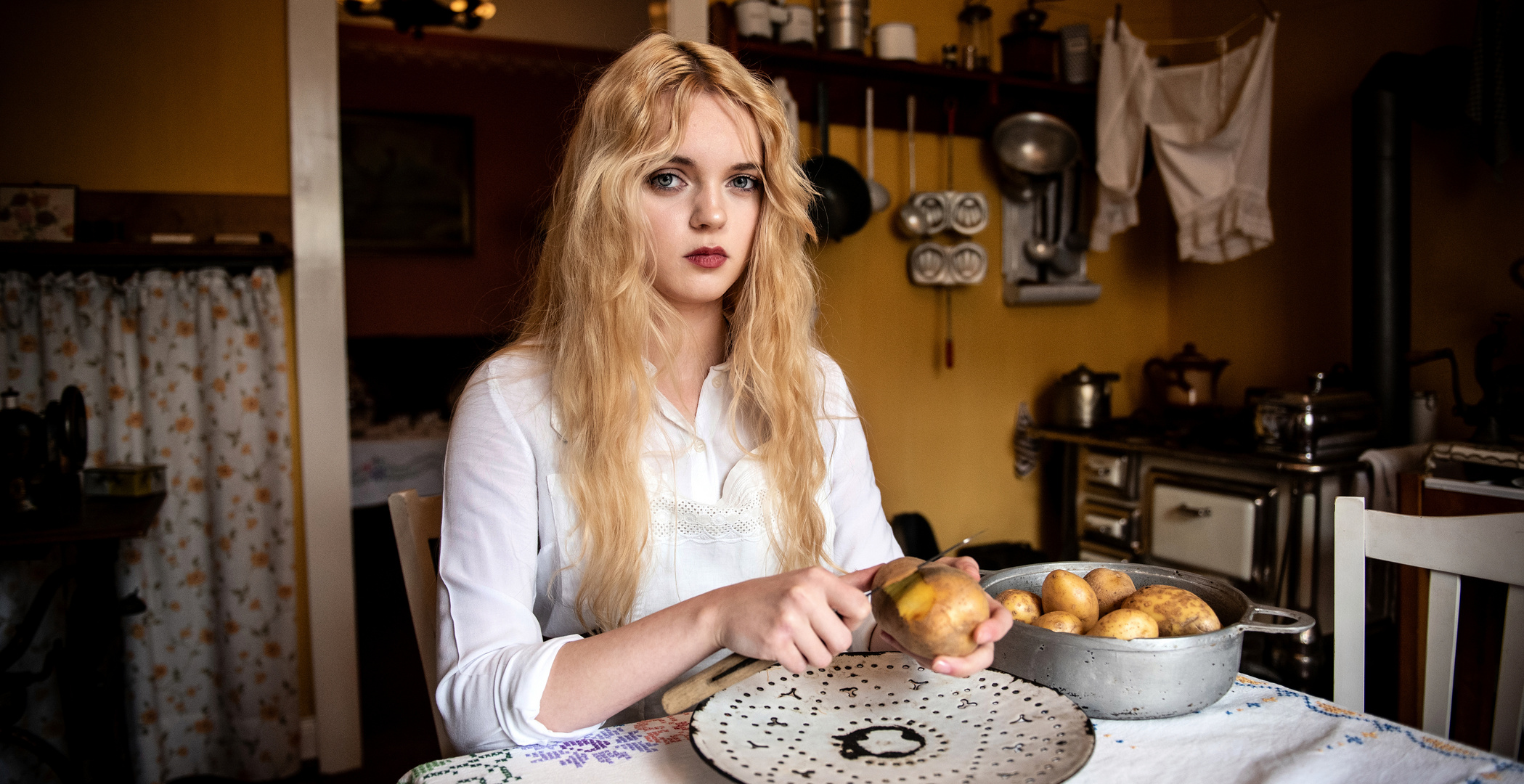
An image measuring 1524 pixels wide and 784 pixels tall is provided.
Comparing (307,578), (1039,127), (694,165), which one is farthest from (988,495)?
(694,165)

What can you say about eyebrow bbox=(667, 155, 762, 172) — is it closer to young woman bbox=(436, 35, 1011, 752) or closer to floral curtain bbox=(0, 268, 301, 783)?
young woman bbox=(436, 35, 1011, 752)

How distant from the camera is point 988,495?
339 cm

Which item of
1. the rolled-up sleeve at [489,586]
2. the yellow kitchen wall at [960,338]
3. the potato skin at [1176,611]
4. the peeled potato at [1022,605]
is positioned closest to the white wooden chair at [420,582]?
the rolled-up sleeve at [489,586]

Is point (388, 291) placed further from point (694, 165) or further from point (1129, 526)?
point (694, 165)

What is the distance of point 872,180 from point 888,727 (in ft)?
8.15

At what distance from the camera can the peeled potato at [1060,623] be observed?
887 millimetres

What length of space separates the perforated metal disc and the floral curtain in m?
2.22

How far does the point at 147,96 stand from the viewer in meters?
2.47

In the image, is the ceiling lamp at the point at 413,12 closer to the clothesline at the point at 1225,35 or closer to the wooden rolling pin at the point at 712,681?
the clothesline at the point at 1225,35

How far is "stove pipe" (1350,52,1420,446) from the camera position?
8.41ft

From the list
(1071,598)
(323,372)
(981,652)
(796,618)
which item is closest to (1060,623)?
(1071,598)

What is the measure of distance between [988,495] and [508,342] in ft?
8.02

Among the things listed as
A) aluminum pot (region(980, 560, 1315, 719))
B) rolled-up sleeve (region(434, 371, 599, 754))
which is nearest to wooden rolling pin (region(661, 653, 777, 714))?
rolled-up sleeve (region(434, 371, 599, 754))

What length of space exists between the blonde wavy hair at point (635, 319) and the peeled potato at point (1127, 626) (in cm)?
49
